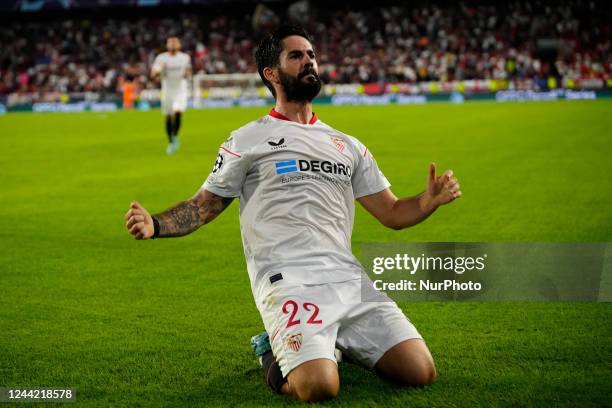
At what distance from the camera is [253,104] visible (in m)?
39.6

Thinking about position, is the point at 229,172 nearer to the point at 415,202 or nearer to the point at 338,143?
the point at 338,143

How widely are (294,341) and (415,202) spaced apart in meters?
1.10

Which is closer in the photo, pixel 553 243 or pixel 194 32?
pixel 553 243

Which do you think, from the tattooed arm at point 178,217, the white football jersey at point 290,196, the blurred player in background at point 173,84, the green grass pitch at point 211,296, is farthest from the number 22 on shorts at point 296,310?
the blurred player in background at point 173,84

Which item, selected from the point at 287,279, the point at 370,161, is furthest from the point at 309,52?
the point at 287,279

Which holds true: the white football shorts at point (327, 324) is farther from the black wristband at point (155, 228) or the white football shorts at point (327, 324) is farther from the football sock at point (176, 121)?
the football sock at point (176, 121)

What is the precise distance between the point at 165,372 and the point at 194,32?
48788 mm

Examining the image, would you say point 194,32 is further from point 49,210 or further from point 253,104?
point 49,210

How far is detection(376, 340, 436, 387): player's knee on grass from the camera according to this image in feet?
14.2

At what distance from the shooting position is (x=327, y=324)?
14.0 feet

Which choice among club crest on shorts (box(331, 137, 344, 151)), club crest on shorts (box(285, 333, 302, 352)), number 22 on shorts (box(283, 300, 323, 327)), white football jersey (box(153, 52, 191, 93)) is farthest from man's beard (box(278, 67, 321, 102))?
white football jersey (box(153, 52, 191, 93))

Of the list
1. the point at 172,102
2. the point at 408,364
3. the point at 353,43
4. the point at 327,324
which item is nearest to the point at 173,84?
the point at 172,102

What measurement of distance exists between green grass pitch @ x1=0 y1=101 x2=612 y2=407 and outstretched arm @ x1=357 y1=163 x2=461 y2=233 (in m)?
0.88

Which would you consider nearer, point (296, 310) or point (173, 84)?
point (296, 310)
